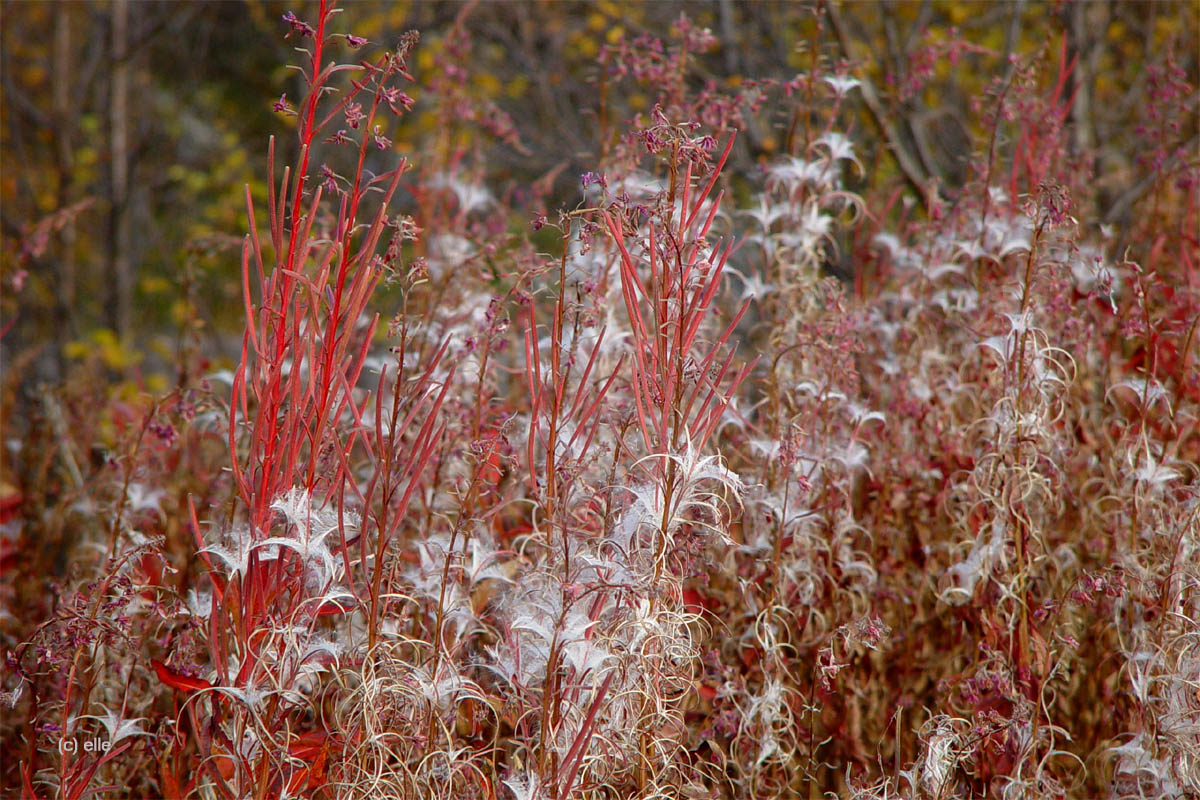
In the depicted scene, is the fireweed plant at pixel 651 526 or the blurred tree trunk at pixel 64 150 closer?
the fireweed plant at pixel 651 526

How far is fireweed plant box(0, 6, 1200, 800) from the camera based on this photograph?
4.54 ft

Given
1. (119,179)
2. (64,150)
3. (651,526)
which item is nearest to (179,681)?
(651,526)

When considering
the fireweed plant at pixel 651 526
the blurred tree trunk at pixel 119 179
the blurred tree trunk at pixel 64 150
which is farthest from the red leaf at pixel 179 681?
the blurred tree trunk at pixel 119 179

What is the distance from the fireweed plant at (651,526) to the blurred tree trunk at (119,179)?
1.90 metres

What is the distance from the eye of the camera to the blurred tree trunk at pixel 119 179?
4391 millimetres

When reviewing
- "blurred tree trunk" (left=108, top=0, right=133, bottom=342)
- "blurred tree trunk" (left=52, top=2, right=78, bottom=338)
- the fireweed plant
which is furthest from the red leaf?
"blurred tree trunk" (left=108, top=0, right=133, bottom=342)

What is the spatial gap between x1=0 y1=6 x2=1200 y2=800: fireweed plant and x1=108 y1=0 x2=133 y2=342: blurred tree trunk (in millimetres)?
1902

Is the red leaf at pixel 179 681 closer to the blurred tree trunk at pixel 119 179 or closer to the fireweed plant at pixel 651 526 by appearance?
the fireweed plant at pixel 651 526

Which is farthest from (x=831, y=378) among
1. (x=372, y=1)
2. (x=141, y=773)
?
(x=372, y=1)

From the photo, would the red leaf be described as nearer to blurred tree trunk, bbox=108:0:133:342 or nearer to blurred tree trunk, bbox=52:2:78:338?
blurred tree trunk, bbox=52:2:78:338

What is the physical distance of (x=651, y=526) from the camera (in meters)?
1.43

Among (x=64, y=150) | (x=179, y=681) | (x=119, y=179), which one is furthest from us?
(x=119, y=179)

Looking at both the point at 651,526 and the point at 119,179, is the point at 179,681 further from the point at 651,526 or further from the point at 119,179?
the point at 119,179

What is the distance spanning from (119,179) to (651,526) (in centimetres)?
402
